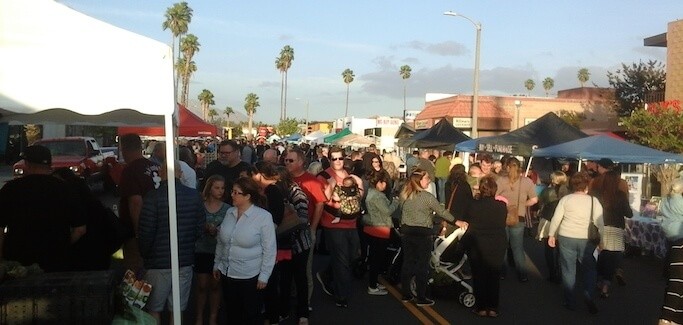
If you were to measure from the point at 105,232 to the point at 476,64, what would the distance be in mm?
24714

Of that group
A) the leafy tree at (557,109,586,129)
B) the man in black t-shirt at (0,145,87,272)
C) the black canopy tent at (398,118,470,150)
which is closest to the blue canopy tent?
the black canopy tent at (398,118,470,150)

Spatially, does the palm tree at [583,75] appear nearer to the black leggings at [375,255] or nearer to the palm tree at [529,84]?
the palm tree at [529,84]

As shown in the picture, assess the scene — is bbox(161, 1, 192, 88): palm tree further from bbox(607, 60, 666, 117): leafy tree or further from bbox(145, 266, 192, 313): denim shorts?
bbox(145, 266, 192, 313): denim shorts

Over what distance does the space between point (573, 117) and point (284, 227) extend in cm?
3838

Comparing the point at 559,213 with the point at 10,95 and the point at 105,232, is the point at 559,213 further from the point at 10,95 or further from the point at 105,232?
the point at 10,95

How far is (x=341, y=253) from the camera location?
8.75 meters

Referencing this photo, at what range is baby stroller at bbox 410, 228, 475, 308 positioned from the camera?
9.24m

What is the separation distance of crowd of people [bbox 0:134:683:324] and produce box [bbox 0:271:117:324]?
3.27ft

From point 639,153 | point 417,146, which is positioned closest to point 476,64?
point 417,146

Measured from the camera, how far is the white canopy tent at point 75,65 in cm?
512

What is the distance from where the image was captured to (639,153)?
15273 mm

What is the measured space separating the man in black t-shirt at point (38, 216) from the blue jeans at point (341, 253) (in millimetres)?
3685

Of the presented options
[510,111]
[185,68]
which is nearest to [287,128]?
[185,68]

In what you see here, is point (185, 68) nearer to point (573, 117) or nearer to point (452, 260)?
point (573, 117)
